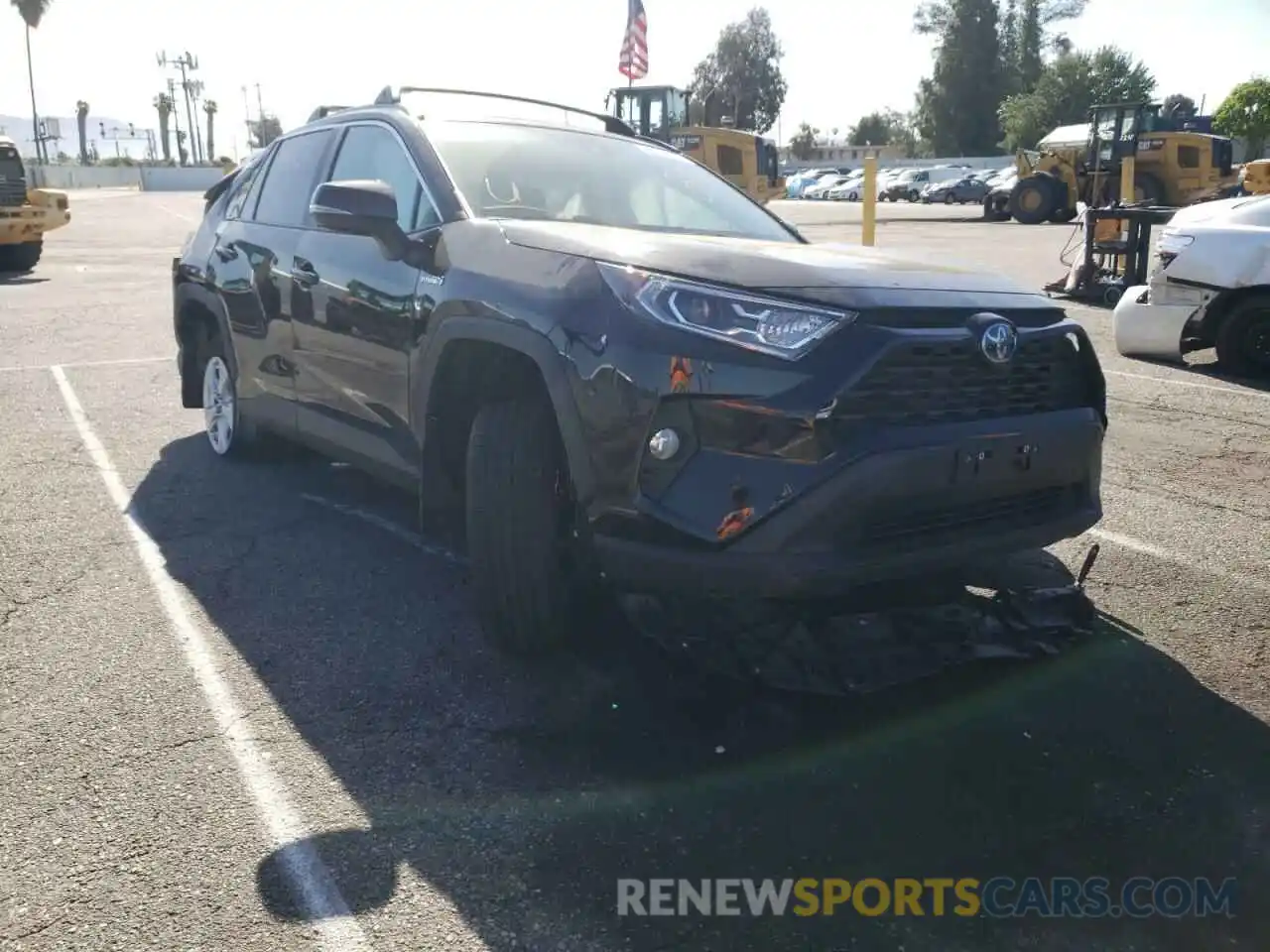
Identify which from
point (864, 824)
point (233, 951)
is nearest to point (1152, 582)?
point (864, 824)

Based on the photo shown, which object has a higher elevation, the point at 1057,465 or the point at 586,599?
the point at 1057,465

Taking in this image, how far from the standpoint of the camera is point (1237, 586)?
425 centimetres

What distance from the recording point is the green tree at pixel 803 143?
11756 cm

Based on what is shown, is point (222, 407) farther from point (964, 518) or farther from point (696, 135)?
point (696, 135)

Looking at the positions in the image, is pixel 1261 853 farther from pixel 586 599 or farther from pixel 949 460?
pixel 586 599

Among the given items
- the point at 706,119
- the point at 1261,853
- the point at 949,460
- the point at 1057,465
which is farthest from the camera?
the point at 706,119

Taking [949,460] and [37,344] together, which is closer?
[949,460]

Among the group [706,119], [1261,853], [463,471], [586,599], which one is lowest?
[1261,853]

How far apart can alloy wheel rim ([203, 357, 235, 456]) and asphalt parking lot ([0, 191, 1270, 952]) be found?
1057mm

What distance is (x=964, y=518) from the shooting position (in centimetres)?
305

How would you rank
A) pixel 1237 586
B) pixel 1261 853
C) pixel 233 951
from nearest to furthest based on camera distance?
pixel 233 951 < pixel 1261 853 < pixel 1237 586

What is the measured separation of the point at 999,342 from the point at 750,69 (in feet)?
339

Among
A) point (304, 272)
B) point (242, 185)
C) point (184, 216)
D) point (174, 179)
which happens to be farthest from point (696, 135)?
point (174, 179)

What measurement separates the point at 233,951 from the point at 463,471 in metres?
1.83
